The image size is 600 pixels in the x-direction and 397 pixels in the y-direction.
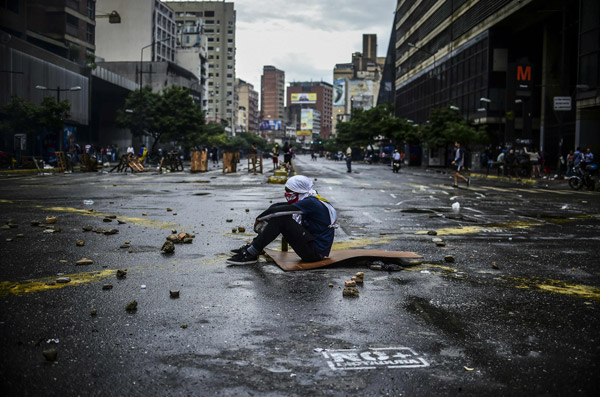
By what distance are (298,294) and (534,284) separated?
2573 mm

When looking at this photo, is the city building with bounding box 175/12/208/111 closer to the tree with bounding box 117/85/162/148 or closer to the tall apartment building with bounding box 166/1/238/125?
the tall apartment building with bounding box 166/1/238/125

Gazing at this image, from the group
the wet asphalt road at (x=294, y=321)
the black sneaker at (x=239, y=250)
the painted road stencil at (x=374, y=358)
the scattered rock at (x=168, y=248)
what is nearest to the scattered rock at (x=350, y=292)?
the wet asphalt road at (x=294, y=321)

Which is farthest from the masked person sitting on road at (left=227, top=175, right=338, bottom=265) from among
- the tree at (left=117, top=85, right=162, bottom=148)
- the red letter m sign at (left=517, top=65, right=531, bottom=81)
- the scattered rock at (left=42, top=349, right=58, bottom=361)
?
the tree at (left=117, top=85, right=162, bottom=148)

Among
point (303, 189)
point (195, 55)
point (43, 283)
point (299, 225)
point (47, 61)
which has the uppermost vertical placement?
point (195, 55)

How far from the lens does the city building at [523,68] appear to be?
135 ft

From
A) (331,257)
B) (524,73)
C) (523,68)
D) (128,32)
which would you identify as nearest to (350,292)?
(331,257)

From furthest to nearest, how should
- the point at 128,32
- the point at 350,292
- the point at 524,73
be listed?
1. the point at 128,32
2. the point at 524,73
3. the point at 350,292

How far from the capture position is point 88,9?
7275 centimetres

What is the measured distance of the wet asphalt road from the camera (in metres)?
3.49

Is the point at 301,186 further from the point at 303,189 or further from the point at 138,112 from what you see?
the point at 138,112

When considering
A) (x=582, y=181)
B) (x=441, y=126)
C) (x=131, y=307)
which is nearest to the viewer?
(x=131, y=307)

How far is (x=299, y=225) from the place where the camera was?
6895 mm

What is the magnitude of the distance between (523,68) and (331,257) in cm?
4810

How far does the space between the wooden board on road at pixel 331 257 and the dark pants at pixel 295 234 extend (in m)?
0.11
